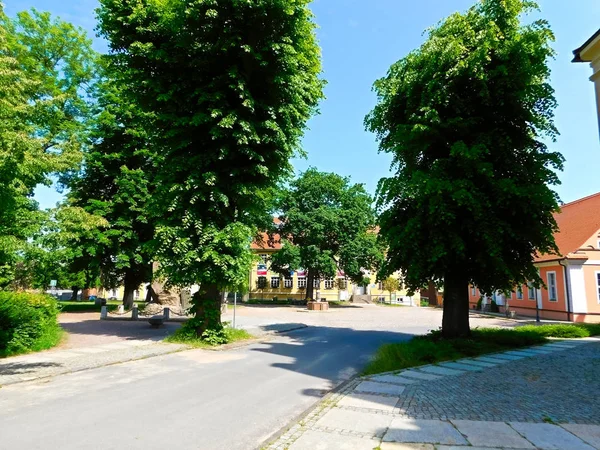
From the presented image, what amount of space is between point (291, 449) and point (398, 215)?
1067cm

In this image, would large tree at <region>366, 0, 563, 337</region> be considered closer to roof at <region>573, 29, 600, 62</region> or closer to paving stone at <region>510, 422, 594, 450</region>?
roof at <region>573, 29, 600, 62</region>

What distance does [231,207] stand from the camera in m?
15.3

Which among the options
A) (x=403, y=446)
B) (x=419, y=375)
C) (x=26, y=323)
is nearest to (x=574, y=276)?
(x=419, y=375)

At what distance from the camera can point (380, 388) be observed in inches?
324

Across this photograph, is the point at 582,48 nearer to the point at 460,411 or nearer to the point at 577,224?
the point at 460,411

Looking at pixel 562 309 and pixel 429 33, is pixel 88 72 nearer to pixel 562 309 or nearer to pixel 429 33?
pixel 429 33

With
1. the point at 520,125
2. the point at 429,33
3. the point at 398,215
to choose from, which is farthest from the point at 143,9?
the point at 520,125

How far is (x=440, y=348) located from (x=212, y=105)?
34.6 ft

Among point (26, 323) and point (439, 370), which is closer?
point (439, 370)

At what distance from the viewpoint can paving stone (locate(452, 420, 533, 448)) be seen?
5.17 m

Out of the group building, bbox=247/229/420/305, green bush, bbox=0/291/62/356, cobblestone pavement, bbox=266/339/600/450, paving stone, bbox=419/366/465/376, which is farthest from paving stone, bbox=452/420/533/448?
building, bbox=247/229/420/305

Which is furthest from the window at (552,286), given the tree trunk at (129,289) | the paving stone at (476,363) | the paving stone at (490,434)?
the tree trunk at (129,289)

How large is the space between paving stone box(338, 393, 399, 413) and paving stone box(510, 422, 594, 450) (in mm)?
1851

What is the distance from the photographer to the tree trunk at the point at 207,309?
583 inches
